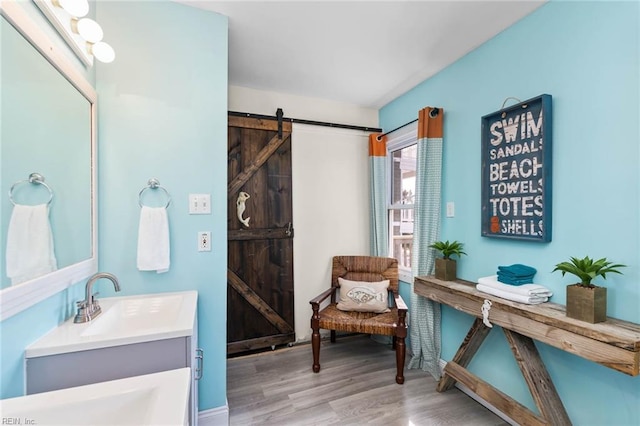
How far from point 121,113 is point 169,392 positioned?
1.48m

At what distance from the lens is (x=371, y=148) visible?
9.97ft

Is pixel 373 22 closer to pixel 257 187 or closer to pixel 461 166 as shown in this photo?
pixel 461 166

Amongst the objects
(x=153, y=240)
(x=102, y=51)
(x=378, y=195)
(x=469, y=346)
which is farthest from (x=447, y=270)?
(x=102, y=51)

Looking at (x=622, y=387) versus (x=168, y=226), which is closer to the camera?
(x=622, y=387)

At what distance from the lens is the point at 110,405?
0.75 metres

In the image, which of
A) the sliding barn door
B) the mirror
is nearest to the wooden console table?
the sliding barn door

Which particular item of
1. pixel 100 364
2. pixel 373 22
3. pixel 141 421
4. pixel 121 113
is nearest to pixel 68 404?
pixel 141 421

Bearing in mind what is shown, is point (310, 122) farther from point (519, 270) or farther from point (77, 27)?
point (519, 270)

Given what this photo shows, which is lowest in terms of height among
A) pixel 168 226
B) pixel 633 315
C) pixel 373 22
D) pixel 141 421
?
pixel 141 421

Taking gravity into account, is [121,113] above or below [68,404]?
above

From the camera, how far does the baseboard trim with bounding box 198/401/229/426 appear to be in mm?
1673

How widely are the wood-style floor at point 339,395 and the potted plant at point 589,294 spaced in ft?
3.30

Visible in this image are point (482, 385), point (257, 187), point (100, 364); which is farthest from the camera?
point (257, 187)

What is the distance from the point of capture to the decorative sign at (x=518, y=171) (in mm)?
1590
